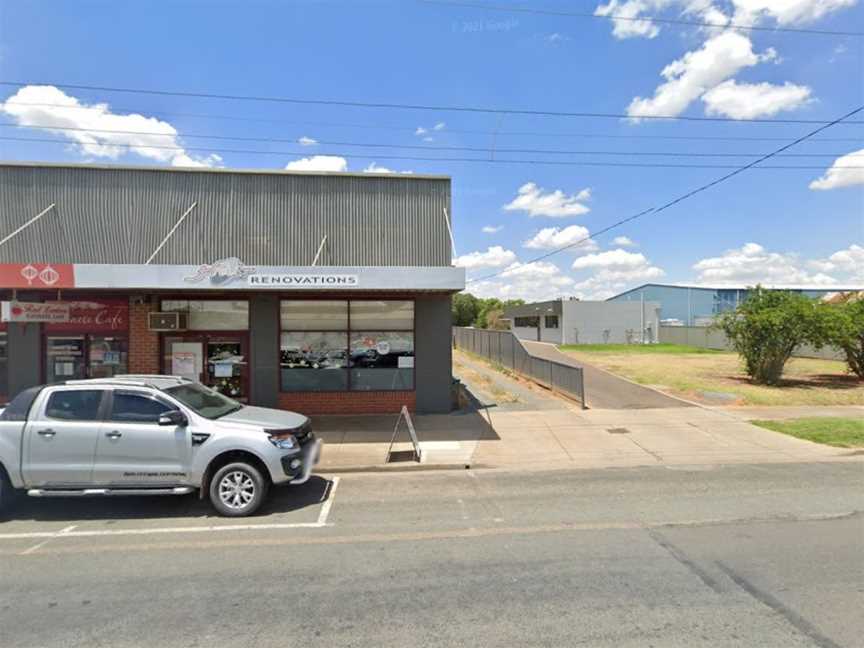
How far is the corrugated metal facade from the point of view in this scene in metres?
11.5

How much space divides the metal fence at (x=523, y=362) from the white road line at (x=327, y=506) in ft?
27.8

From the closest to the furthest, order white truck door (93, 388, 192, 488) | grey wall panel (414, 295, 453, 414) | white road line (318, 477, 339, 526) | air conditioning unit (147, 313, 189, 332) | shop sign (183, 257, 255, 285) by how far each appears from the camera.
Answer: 1. white road line (318, 477, 339, 526)
2. white truck door (93, 388, 192, 488)
3. shop sign (183, 257, 255, 285)
4. air conditioning unit (147, 313, 189, 332)
5. grey wall panel (414, 295, 453, 414)

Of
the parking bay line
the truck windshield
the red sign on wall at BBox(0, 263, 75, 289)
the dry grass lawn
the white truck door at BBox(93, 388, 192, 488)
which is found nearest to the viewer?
the parking bay line

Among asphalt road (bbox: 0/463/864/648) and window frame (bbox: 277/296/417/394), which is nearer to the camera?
asphalt road (bbox: 0/463/864/648)

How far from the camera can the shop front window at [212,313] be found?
1189 cm

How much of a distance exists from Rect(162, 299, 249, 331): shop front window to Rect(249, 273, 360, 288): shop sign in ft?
10.3

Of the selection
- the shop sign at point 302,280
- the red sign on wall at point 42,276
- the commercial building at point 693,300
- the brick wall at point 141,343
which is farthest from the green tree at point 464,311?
the red sign on wall at point 42,276

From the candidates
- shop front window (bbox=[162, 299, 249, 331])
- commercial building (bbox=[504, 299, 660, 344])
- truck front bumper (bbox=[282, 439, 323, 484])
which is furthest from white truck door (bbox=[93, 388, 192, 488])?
commercial building (bbox=[504, 299, 660, 344])

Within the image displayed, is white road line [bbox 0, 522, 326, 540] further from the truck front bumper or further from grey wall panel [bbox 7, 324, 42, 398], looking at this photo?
grey wall panel [bbox 7, 324, 42, 398]

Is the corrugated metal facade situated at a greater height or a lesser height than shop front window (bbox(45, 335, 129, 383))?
greater

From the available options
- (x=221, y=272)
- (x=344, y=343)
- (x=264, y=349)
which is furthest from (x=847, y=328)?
(x=221, y=272)

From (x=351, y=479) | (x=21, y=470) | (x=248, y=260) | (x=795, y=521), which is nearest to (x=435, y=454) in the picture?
(x=351, y=479)

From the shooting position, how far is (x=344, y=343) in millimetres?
12227

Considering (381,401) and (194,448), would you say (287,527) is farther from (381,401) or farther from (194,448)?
(381,401)
